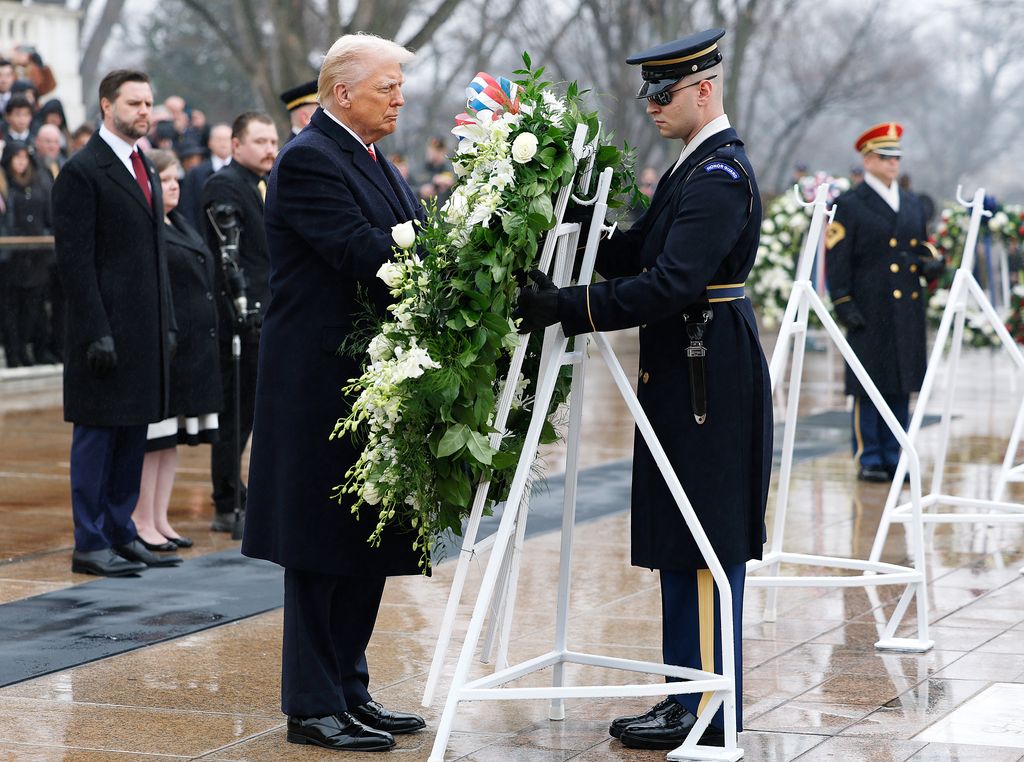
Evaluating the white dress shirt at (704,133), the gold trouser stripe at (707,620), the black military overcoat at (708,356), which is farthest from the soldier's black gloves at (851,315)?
the gold trouser stripe at (707,620)

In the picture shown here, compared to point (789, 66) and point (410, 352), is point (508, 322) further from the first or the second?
point (789, 66)

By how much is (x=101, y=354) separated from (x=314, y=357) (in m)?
2.54

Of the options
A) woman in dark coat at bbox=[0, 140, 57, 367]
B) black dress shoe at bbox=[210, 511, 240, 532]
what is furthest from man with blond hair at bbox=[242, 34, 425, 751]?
woman in dark coat at bbox=[0, 140, 57, 367]

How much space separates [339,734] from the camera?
475cm

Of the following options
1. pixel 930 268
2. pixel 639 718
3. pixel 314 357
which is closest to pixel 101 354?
pixel 314 357

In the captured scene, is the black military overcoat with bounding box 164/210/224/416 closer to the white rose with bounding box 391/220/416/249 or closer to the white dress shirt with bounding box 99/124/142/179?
the white dress shirt with bounding box 99/124/142/179

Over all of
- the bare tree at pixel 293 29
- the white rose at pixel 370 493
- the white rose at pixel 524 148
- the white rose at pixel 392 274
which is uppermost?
the bare tree at pixel 293 29

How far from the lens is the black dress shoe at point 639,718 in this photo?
A: 4906 mm

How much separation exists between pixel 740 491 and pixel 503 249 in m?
1.04

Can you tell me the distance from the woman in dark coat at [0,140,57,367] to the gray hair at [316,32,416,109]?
10.3 m

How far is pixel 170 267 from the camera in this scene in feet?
26.2

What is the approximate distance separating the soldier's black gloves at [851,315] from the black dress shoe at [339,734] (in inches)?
248

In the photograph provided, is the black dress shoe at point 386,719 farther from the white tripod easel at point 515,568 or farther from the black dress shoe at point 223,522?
the black dress shoe at point 223,522

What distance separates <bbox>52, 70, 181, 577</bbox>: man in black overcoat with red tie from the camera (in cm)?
706
